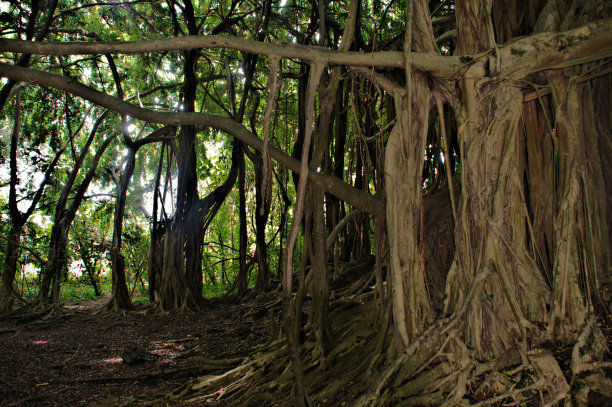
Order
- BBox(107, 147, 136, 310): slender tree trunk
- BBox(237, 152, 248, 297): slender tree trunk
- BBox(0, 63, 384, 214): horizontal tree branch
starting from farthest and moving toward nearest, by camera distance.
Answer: BBox(237, 152, 248, 297): slender tree trunk → BBox(107, 147, 136, 310): slender tree trunk → BBox(0, 63, 384, 214): horizontal tree branch

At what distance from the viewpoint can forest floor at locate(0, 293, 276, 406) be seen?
290 centimetres

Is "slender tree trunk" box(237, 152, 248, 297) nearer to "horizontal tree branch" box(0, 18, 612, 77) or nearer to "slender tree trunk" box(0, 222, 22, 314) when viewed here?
"slender tree trunk" box(0, 222, 22, 314)

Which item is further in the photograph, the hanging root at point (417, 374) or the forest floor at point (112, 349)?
the forest floor at point (112, 349)

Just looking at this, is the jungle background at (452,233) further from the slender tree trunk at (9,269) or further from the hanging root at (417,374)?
the slender tree trunk at (9,269)

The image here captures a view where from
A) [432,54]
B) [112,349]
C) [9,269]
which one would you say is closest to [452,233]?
[432,54]

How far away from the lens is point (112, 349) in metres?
3.89

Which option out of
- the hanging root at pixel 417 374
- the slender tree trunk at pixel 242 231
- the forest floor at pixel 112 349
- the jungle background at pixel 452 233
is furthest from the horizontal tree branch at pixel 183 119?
the slender tree trunk at pixel 242 231

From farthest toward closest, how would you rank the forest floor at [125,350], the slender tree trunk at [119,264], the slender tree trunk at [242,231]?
1. the slender tree trunk at [242,231]
2. the slender tree trunk at [119,264]
3. the forest floor at [125,350]

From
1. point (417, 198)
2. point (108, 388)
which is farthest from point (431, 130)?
point (108, 388)

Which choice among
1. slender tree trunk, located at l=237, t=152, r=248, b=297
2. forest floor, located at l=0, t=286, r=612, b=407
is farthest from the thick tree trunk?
slender tree trunk, located at l=237, t=152, r=248, b=297

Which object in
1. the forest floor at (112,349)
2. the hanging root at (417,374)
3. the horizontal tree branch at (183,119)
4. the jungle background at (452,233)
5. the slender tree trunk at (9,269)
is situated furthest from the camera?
the slender tree trunk at (9,269)

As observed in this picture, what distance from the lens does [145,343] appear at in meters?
4.05

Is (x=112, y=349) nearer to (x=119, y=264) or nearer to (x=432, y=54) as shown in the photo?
(x=119, y=264)

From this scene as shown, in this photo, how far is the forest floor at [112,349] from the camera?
290cm
